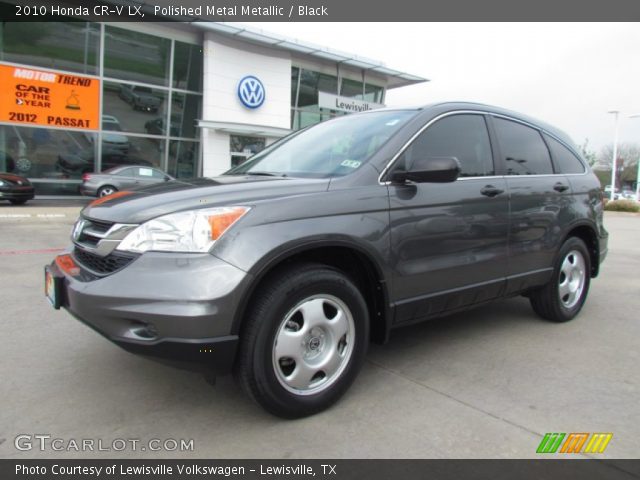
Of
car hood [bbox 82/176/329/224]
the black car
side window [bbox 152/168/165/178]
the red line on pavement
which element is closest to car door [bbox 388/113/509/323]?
car hood [bbox 82/176/329/224]

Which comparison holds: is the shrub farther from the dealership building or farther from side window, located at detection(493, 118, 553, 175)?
side window, located at detection(493, 118, 553, 175)

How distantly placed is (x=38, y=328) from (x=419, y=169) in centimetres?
318

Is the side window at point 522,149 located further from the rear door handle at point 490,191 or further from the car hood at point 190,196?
the car hood at point 190,196

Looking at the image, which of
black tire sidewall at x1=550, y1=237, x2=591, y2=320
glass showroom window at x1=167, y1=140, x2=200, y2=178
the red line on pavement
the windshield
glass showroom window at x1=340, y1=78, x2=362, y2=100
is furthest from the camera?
glass showroom window at x1=340, y1=78, x2=362, y2=100

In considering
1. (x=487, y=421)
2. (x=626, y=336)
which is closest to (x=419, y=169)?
(x=487, y=421)

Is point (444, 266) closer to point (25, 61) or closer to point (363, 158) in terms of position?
point (363, 158)

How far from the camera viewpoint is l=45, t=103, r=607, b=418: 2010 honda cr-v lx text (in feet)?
7.43

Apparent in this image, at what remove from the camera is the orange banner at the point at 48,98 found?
15.7 meters

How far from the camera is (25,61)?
52.4ft

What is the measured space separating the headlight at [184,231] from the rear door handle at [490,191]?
6.16 feet

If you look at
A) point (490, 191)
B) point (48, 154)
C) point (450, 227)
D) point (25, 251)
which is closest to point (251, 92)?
point (48, 154)

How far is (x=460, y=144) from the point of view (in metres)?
3.49

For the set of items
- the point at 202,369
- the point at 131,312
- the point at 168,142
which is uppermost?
the point at 168,142

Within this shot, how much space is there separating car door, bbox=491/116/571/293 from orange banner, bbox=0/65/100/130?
16.6m
